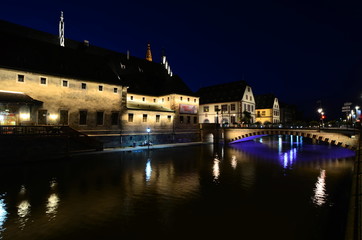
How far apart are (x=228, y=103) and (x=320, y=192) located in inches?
1875

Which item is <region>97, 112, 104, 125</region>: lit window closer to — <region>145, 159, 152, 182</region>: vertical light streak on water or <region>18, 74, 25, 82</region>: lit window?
<region>18, 74, 25, 82</region>: lit window

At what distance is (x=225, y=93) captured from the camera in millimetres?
63312

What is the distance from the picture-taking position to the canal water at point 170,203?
9.18m

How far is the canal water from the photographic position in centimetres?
918

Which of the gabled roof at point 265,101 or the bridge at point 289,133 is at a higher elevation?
the gabled roof at point 265,101

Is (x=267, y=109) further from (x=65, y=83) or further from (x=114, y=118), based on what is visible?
(x=65, y=83)

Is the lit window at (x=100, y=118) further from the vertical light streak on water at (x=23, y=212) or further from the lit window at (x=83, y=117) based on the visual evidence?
the vertical light streak on water at (x=23, y=212)

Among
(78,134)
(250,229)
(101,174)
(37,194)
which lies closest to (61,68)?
(78,134)

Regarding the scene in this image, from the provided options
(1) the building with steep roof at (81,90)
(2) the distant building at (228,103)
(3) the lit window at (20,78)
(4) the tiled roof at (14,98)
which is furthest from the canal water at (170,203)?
(2) the distant building at (228,103)

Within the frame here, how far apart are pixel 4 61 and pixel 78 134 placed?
12.9 metres

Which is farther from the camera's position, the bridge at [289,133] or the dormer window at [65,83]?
the dormer window at [65,83]

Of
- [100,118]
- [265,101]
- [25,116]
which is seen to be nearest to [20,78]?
[25,116]

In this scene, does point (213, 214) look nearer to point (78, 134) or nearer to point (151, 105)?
point (78, 134)

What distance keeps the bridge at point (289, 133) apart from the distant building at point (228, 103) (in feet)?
20.7
